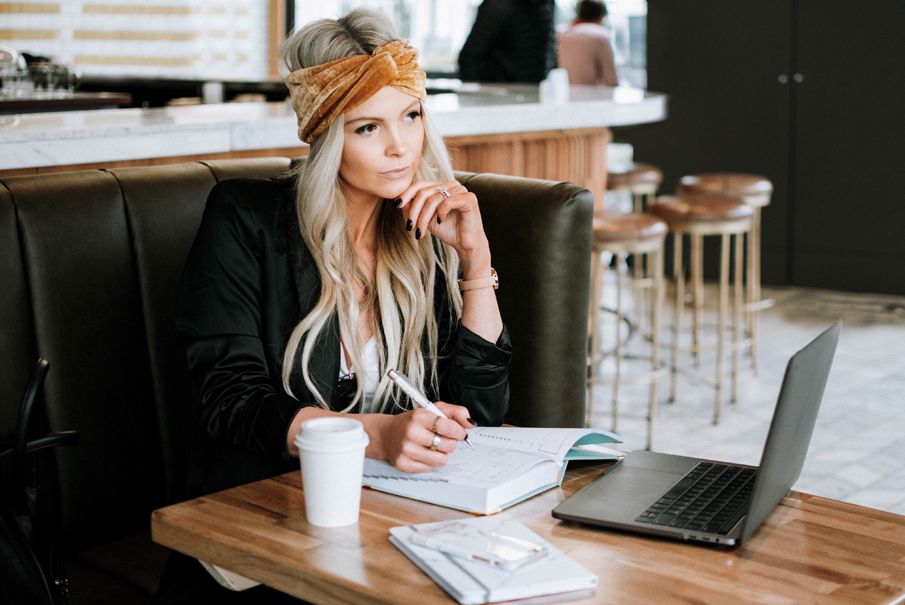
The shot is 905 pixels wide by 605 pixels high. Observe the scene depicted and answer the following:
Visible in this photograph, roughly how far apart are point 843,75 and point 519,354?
4.56 metres

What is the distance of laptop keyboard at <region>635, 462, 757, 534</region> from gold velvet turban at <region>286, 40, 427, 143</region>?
2.58 ft

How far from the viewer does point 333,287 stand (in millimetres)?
1642

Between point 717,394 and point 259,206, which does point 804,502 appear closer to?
point 259,206

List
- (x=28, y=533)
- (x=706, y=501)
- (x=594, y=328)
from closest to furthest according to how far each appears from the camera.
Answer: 1. (x=706, y=501)
2. (x=28, y=533)
3. (x=594, y=328)

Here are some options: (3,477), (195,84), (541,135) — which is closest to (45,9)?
(195,84)

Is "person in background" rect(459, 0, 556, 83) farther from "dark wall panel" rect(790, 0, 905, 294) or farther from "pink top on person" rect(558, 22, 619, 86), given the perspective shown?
"dark wall panel" rect(790, 0, 905, 294)

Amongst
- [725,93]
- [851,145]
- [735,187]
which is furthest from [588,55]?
[735,187]

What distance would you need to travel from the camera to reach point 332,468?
1.09 metres

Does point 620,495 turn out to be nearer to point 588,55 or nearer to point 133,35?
point 588,55

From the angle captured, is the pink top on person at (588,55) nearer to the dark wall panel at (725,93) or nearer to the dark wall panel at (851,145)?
the dark wall panel at (725,93)

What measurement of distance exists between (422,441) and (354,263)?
0.55 m

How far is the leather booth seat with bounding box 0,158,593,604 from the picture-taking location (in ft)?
5.59

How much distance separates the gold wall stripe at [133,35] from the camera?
724cm

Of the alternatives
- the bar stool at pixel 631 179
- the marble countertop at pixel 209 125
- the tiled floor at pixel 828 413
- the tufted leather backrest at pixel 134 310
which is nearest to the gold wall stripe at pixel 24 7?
the marble countertop at pixel 209 125
